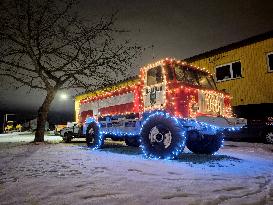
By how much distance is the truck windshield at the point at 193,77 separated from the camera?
8403mm

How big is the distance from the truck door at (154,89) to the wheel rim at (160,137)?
2.25ft

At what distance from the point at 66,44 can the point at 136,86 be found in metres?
8.84

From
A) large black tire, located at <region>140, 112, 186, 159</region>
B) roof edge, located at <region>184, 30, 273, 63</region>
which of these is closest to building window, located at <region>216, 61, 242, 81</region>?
roof edge, located at <region>184, 30, 273, 63</region>

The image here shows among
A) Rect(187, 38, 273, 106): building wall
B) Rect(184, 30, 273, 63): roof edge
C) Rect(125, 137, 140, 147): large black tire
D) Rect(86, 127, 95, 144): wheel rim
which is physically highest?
Rect(184, 30, 273, 63): roof edge

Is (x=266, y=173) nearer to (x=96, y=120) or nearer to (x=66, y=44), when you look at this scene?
(x=96, y=120)

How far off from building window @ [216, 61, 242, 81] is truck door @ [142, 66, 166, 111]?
1172 cm

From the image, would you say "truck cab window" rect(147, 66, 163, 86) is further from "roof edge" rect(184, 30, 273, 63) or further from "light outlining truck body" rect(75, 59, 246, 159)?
"roof edge" rect(184, 30, 273, 63)

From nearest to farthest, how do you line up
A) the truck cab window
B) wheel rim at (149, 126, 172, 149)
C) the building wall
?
1. wheel rim at (149, 126, 172, 149)
2. the truck cab window
3. the building wall

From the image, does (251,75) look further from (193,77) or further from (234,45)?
(193,77)

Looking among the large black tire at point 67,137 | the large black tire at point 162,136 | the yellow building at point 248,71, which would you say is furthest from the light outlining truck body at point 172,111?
the yellow building at point 248,71

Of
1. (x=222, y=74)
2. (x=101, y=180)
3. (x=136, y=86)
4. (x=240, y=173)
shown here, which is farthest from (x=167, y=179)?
(x=222, y=74)

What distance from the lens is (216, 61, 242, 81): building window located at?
1875cm

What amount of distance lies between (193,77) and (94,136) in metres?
5.13

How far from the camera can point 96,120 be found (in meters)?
11.8
